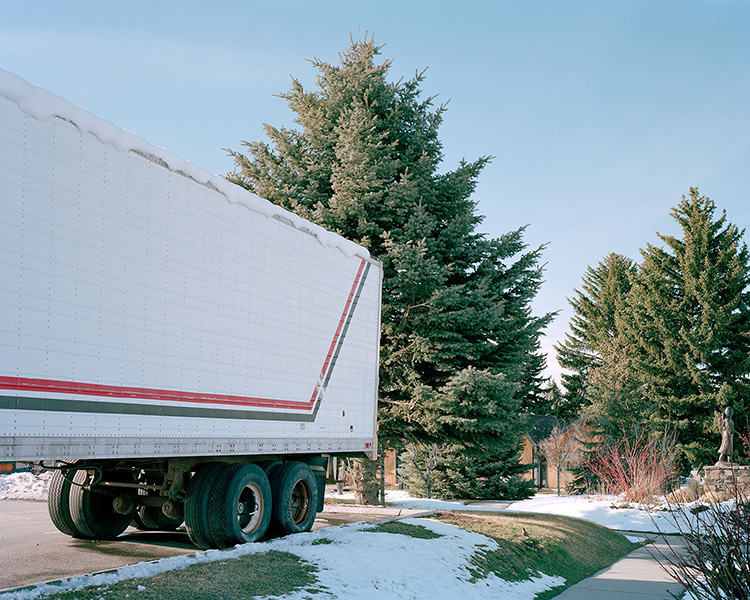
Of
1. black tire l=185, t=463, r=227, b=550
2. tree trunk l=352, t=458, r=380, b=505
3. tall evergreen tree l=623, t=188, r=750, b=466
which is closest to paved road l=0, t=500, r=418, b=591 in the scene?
black tire l=185, t=463, r=227, b=550

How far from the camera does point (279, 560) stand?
7.65 m

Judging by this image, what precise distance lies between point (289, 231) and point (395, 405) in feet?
26.6

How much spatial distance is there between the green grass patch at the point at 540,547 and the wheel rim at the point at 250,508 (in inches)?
116

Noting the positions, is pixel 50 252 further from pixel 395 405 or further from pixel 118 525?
pixel 395 405

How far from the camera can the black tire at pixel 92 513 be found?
9141mm

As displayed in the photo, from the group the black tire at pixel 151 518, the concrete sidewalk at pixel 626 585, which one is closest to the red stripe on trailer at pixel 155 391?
the black tire at pixel 151 518

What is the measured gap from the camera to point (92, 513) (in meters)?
9.22

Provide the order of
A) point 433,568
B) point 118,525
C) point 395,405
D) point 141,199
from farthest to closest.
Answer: point 395,405 < point 118,525 < point 433,568 < point 141,199

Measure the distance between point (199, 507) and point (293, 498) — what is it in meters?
2.10

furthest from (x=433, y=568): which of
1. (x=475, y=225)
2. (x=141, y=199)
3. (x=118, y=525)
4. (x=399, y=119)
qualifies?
(x=399, y=119)

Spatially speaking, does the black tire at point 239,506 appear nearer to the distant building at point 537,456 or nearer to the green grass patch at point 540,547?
the green grass patch at point 540,547

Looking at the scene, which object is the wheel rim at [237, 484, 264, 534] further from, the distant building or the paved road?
the distant building

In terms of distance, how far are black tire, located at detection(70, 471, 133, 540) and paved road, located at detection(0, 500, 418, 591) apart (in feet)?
0.50

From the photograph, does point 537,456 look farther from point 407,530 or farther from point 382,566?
point 382,566
